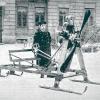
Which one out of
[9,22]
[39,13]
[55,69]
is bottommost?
[55,69]

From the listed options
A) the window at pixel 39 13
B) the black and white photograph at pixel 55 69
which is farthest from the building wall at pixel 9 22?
the black and white photograph at pixel 55 69

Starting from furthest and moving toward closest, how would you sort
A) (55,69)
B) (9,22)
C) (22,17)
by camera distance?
(22,17) → (9,22) → (55,69)

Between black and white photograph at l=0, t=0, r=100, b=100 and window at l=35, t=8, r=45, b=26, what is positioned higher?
window at l=35, t=8, r=45, b=26

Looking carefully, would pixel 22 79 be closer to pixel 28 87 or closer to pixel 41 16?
A: pixel 28 87

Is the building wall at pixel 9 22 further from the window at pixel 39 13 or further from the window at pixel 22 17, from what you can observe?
the window at pixel 39 13

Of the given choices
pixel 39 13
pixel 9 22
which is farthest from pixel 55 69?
pixel 39 13

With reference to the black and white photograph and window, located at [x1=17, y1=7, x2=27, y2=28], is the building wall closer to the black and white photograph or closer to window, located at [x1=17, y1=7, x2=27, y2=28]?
window, located at [x1=17, y1=7, x2=27, y2=28]

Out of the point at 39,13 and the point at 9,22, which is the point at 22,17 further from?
the point at 39,13

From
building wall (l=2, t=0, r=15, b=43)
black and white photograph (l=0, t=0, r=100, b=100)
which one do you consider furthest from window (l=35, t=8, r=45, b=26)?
black and white photograph (l=0, t=0, r=100, b=100)

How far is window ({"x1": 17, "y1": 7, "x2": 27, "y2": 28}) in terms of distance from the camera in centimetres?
2722

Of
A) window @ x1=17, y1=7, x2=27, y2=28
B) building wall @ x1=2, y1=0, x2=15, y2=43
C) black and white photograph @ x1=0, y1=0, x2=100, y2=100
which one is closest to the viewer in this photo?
black and white photograph @ x1=0, y1=0, x2=100, y2=100

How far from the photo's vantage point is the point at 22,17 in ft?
89.6

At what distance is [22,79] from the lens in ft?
35.9

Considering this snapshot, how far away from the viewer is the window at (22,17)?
89.3ft
